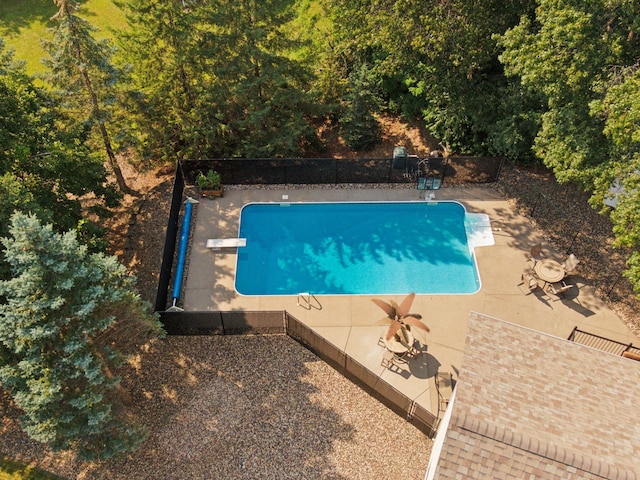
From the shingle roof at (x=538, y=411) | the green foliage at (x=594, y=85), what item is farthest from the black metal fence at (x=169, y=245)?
the green foliage at (x=594, y=85)

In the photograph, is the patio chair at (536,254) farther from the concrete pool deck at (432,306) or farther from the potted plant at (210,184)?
the potted plant at (210,184)

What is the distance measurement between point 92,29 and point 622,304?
23.1 meters

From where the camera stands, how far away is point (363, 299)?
61.0 ft

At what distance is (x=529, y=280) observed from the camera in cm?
1848

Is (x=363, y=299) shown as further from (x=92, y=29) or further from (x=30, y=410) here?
(x=92, y=29)

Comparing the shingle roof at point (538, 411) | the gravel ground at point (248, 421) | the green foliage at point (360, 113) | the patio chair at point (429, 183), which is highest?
the green foliage at point (360, 113)

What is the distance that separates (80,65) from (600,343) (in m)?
22.1

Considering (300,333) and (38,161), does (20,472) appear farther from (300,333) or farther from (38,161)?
(38,161)

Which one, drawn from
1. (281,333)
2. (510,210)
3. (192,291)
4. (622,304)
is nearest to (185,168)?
(192,291)

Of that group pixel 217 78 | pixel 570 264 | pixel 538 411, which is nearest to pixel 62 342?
pixel 538 411

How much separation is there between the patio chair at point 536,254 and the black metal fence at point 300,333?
8478mm

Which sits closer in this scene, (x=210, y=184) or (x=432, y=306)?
(x=432, y=306)

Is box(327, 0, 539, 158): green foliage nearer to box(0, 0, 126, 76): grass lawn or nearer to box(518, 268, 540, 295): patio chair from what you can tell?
box(518, 268, 540, 295): patio chair

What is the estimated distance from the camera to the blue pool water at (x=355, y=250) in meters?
19.3
